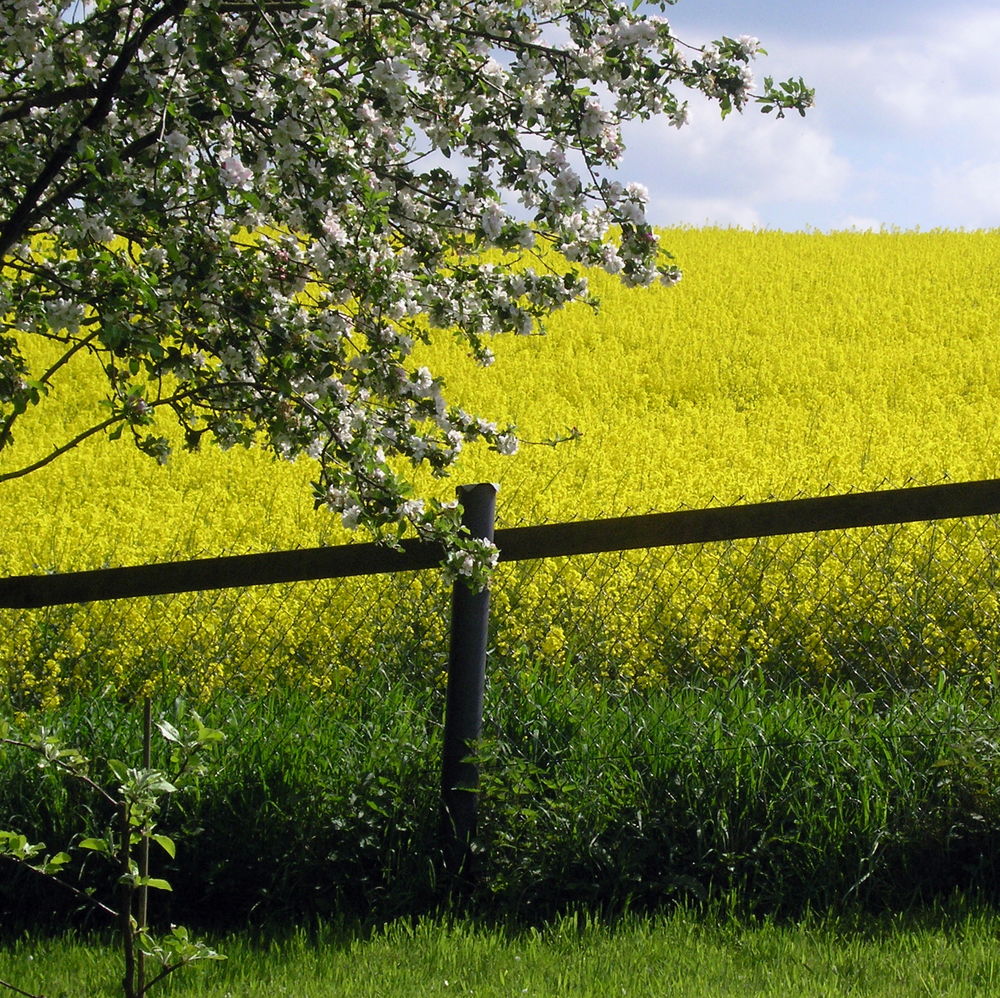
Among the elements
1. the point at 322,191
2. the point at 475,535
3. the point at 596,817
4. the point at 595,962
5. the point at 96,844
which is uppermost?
the point at 322,191

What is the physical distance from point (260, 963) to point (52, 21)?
2600mm

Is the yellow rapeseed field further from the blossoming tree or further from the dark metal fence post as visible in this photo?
the blossoming tree

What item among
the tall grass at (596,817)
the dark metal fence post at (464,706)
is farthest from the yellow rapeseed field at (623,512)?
the tall grass at (596,817)

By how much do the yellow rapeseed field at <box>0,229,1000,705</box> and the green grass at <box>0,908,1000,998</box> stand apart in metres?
1.09

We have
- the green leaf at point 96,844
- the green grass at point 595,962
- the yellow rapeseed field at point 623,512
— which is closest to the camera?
the green leaf at point 96,844

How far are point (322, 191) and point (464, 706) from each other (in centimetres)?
166

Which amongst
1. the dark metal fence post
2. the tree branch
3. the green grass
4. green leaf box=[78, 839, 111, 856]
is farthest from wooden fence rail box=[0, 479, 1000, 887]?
green leaf box=[78, 839, 111, 856]

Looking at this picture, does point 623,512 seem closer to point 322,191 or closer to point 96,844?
point 322,191

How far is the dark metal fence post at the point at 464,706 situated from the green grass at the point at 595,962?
0.87ft

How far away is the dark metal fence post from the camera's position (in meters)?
3.58

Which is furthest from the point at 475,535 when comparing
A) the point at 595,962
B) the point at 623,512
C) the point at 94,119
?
the point at 623,512

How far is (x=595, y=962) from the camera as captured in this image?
3133 millimetres

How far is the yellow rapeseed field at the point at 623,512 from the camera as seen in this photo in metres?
5.52

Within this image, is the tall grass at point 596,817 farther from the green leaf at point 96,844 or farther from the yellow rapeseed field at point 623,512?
the green leaf at point 96,844
